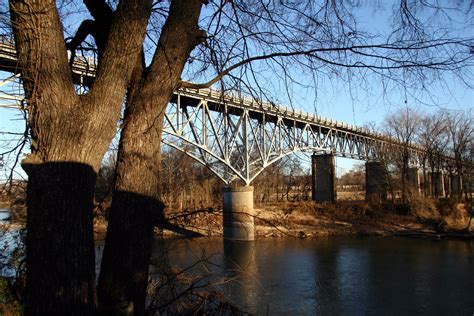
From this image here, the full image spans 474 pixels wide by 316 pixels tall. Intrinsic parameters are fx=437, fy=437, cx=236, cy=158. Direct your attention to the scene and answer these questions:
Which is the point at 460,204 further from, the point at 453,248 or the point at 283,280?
the point at 283,280

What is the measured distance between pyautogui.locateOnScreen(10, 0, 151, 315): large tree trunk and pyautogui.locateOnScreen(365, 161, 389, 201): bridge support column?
1559 inches

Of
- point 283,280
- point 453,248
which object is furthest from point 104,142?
point 453,248

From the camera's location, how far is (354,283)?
15.6m

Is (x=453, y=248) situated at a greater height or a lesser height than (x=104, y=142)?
lesser

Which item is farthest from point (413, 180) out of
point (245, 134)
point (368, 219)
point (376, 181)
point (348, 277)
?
point (245, 134)

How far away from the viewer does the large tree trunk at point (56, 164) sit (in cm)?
257

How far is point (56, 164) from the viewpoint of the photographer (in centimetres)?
265

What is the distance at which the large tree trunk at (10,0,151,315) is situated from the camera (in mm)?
2570

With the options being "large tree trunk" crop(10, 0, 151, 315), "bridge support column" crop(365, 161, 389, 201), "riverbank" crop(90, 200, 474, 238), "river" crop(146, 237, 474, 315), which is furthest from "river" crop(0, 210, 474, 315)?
"bridge support column" crop(365, 161, 389, 201)

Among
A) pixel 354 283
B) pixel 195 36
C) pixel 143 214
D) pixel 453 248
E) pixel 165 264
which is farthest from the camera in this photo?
pixel 453 248

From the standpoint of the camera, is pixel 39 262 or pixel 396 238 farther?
pixel 396 238

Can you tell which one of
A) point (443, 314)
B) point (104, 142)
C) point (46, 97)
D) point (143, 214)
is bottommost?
point (443, 314)

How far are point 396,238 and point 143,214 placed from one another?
1152 inches

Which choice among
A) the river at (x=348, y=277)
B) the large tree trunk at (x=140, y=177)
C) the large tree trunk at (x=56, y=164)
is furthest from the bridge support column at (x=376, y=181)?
the large tree trunk at (x=56, y=164)
